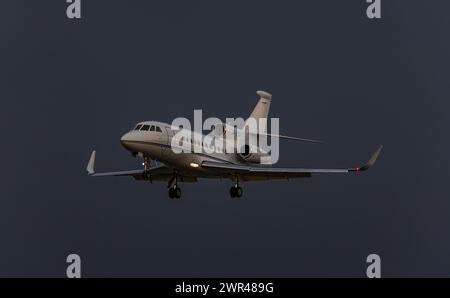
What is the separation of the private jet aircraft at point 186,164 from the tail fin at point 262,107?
6863 millimetres

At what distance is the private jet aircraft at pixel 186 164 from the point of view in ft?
321

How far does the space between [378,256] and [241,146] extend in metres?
17.3

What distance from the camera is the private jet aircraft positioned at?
97875 mm

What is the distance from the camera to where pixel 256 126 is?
369ft

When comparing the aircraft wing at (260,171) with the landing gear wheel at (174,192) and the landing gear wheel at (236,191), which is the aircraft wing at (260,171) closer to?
the landing gear wheel at (236,191)

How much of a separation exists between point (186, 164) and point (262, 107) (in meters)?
15.5

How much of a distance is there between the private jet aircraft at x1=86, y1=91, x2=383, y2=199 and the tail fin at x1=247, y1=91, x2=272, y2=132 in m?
6.86

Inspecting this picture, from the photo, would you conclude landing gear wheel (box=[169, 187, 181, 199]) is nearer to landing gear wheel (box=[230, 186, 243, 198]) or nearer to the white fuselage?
the white fuselage

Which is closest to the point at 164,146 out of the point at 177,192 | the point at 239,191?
the point at 177,192

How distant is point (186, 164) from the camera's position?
10044 cm

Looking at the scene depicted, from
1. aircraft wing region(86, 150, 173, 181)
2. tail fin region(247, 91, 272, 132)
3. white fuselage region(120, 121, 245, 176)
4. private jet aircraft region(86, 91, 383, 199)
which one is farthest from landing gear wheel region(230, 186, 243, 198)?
tail fin region(247, 91, 272, 132)

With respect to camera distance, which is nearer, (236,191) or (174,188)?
(174,188)

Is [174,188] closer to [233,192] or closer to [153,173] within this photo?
[153,173]

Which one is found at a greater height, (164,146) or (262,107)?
(262,107)
